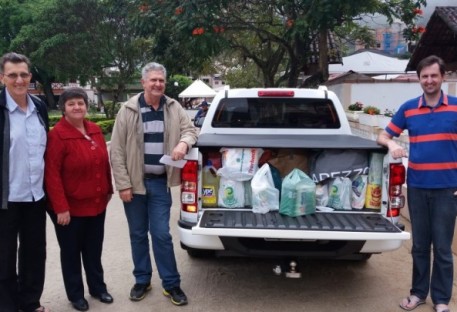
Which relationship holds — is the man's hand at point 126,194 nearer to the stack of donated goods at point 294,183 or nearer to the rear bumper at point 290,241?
the rear bumper at point 290,241

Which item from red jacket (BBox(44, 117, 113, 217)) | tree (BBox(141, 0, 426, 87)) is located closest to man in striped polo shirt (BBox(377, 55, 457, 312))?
red jacket (BBox(44, 117, 113, 217))

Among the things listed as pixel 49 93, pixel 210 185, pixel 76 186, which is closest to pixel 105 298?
pixel 76 186

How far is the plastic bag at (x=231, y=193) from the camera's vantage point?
3895 millimetres

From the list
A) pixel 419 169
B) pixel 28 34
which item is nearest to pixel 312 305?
pixel 419 169

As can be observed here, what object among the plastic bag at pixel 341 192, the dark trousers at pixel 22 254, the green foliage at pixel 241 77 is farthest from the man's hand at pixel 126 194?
the green foliage at pixel 241 77

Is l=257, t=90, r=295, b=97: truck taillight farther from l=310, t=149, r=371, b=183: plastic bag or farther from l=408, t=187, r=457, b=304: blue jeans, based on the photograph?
l=408, t=187, r=457, b=304: blue jeans

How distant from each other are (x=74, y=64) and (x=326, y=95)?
24.1 meters

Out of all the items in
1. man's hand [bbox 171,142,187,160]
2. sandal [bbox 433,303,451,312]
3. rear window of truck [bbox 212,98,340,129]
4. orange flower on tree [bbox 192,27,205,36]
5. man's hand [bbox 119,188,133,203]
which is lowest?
sandal [bbox 433,303,451,312]

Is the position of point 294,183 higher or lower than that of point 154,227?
higher

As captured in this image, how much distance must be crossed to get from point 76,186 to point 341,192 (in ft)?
6.88

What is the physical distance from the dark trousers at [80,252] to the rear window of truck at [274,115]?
188 cm

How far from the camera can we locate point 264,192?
3.74 metres

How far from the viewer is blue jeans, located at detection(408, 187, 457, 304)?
354 centimetres

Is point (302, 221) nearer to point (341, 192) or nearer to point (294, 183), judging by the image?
point (294, 183)
